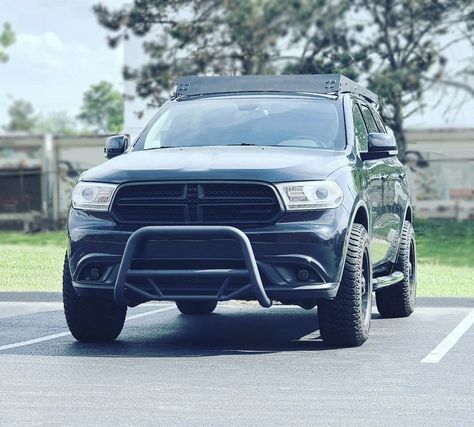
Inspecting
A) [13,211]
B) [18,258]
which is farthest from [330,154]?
[13,211]

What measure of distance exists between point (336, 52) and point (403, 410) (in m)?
23.2

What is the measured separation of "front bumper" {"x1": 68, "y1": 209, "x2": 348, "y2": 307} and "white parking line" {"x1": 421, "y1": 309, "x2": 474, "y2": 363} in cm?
83

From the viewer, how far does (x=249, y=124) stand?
1091 centimetres

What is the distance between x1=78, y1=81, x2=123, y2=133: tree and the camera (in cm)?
10169

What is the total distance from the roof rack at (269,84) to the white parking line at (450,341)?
2217 mm

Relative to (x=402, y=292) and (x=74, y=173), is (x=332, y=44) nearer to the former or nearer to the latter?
(x=74, y=173)

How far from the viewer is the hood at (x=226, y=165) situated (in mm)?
9570

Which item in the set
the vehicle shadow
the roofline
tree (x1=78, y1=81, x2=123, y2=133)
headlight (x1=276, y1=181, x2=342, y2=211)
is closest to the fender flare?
headlight (x1=276, y1=181, x2=342, y2=211)

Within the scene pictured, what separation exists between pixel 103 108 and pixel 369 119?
93023mm

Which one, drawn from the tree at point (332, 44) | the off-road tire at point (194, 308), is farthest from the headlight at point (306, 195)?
the tree at point (332, 44)

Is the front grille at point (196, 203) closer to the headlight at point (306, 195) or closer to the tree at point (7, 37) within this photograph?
the headlight at point (306, 195)

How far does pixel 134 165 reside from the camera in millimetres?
9906

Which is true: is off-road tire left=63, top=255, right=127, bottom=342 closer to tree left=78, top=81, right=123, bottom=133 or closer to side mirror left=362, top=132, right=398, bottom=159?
side mirror left=362, top=132, right=398, bottom=159

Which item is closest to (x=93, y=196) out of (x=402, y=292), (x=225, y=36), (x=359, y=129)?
(x=359, y=129)
